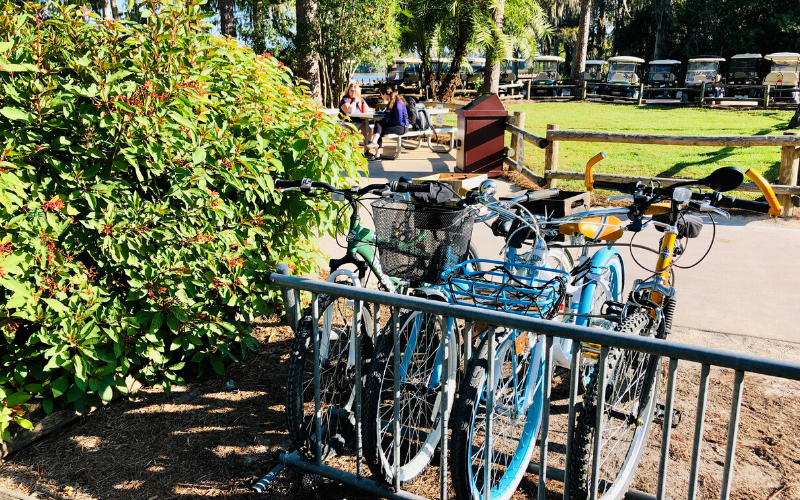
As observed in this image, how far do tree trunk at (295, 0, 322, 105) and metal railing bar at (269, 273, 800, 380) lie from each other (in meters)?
12.5

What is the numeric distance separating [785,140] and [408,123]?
6574mm

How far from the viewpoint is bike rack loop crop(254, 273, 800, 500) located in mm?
1940

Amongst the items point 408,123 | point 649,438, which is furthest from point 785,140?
point 408,123

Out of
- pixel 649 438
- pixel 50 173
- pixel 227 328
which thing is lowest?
pixel 649 438

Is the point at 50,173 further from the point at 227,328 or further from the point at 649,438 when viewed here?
the point at 649,438

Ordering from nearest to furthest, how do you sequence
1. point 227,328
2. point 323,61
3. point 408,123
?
point 227,328 → point 408,123 → point 323,61

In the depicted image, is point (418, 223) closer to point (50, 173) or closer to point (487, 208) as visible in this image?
point (487, 208)

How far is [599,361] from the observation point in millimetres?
2229

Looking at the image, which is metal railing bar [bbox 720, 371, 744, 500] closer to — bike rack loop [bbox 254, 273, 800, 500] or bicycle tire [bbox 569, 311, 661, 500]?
bike rack loop [bbox 254, 273, 800, 500]

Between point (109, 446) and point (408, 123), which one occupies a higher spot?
point (408, 123)

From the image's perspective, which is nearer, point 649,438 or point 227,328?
point 649,438

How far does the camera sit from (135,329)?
3562 millimetres

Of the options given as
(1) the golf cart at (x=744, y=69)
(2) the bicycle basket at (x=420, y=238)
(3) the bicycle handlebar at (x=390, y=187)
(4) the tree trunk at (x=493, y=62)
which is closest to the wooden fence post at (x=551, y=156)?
(3) the bicycle handlebar at (x=390, y=187)

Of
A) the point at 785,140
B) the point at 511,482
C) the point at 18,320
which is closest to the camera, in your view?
the point at 511,482
